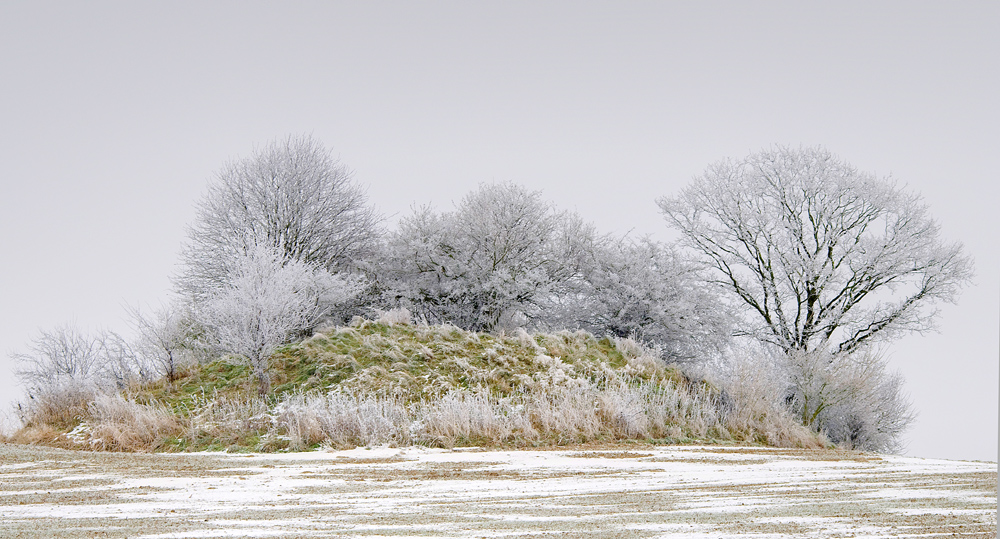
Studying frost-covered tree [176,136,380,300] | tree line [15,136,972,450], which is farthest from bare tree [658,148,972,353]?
frost-covered tree [176,136,380,300]

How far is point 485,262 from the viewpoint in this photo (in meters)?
34.9

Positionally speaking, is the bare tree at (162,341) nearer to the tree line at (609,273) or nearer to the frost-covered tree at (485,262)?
the tree line at (609,273)

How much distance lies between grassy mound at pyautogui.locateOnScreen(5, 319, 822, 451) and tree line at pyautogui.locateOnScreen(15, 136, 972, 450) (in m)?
1.97

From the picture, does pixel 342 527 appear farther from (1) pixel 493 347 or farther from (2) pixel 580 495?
(1) pixel 493 347

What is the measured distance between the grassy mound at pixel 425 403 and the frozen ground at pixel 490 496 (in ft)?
9.07

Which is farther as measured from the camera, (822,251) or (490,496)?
(822,251)

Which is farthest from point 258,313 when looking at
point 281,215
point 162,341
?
point 281,215

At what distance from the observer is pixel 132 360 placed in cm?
2480

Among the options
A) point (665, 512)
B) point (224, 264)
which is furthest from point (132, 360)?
point (665, 512)

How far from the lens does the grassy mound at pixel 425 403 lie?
1828 cm

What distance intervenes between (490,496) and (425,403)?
10.6 meters

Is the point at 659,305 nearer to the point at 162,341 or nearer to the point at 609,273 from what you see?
the point at 609,273

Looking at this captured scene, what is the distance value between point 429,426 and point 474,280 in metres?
16.8

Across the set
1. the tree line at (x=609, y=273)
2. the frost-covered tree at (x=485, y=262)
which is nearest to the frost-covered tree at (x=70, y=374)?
the tree line at (x=609, y=273)
